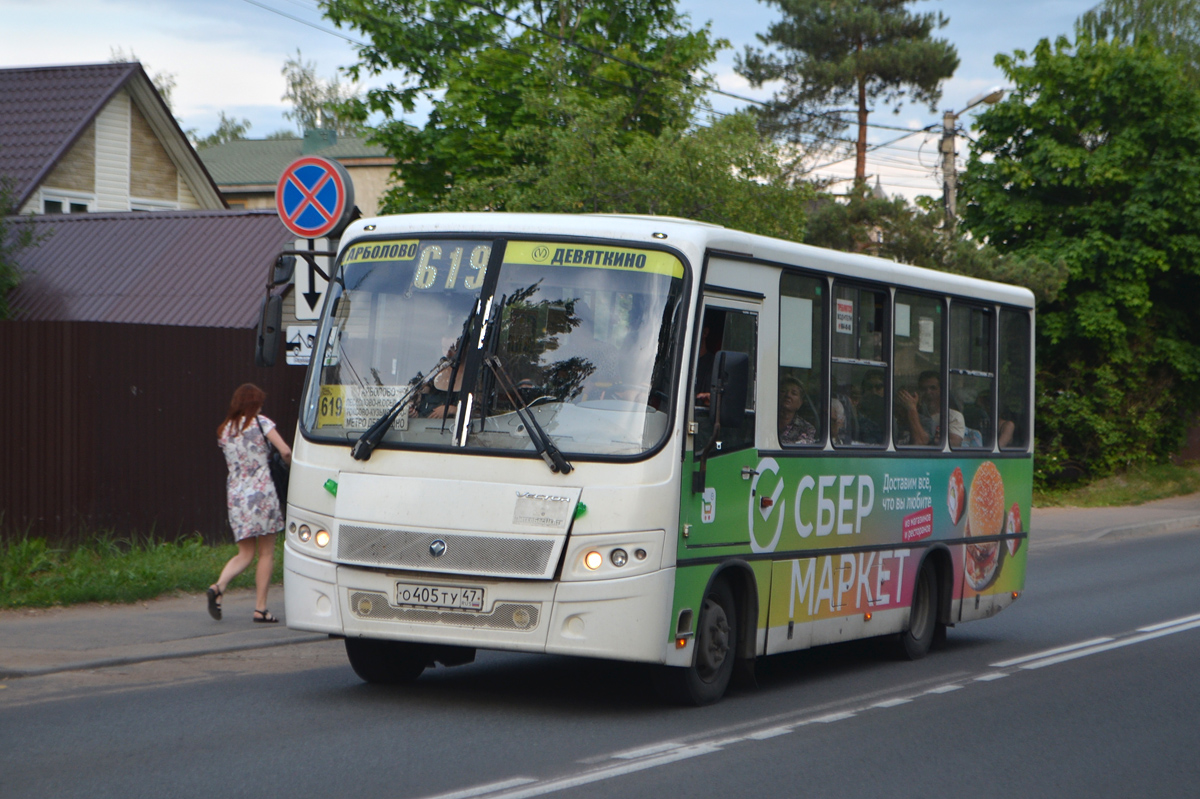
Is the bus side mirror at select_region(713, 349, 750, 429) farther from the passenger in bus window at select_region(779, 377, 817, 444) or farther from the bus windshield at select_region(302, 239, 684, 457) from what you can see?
the passenger in bus window at select_region(779, 377, 817, 444)

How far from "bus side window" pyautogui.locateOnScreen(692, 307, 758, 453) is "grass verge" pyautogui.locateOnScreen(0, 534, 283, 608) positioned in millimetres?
5785

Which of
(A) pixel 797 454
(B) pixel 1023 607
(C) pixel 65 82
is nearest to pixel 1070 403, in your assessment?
(B) pixel 1023 607

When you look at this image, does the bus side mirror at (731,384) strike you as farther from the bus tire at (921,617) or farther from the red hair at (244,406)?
the red hair at (244,406)

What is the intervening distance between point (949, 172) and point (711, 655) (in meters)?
24.3

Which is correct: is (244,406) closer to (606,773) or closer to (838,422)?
(838,422)

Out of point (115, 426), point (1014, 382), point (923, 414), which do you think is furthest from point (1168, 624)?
point (115, 426)

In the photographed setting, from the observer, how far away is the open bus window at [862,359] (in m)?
9.36

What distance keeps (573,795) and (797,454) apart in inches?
134

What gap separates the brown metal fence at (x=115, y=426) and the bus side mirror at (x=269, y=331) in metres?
5.11

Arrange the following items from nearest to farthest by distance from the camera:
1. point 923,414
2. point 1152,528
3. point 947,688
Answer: point 947,688 → point 923,414 → point 1152,528

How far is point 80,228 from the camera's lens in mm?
22297

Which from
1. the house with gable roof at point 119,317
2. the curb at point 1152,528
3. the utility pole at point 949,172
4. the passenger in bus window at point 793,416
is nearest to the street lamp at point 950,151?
the utility pole at point 949,172

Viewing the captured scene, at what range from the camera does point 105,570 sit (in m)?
12.2

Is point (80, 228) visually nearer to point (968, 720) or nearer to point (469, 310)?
point (469, 310)
